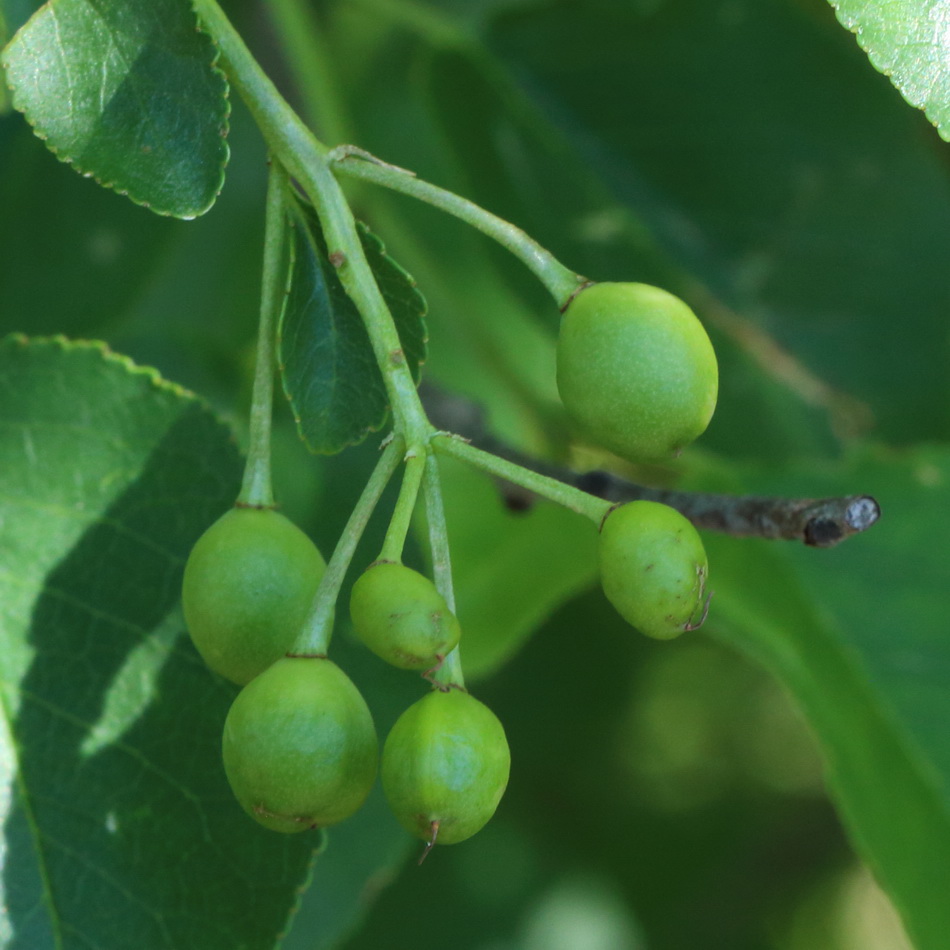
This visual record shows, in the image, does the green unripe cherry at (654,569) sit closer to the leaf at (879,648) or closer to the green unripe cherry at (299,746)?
the green unripe cherry at (299,746)

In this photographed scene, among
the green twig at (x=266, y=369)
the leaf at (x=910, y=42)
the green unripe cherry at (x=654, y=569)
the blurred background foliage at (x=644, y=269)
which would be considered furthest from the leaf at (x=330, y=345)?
the blurred background foliage at (x=644, y=269)

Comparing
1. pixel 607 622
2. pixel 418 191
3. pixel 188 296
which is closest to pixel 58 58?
pixel 418 191

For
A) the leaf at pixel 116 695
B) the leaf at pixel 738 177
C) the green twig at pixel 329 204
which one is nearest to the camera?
the green twig at pixel 329 204

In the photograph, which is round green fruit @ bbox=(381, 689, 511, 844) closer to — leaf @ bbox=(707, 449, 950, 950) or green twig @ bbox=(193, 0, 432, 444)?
green twig @ bbox=(193, 0, 432, 444)

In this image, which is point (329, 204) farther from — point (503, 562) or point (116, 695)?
point (503, 562)

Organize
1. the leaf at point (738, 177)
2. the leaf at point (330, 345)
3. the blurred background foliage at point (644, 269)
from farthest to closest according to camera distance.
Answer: the leaf at point (738, 177) → the blurred background foliage at point (644, 269) → the leaf at point (330, 345)

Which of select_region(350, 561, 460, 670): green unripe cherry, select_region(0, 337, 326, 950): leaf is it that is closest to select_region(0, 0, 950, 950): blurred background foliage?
select_region(0, 337, 326, 950): leaf

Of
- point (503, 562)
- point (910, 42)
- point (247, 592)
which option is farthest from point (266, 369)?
point (503, 562)
